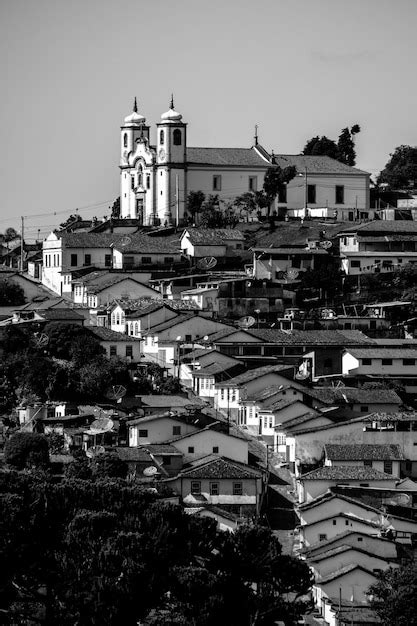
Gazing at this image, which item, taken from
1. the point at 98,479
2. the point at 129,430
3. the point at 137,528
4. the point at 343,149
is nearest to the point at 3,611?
the point at 137,528

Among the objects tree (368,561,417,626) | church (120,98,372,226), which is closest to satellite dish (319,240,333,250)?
church (120,98,372,226)

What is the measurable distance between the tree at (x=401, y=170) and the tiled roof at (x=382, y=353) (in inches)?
1034

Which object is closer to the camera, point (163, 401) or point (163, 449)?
point (163, 449)

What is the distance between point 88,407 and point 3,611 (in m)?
14.2

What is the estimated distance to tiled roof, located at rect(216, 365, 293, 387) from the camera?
43562 mm

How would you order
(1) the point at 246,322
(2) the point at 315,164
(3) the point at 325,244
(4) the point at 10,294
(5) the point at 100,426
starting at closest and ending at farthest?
(5) the point at 100,426
(1) the point at 246,322
(4) the point at 10,294
(3) the point at 325,244
(2) the point at 315,164

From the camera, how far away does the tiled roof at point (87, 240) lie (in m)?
57.2

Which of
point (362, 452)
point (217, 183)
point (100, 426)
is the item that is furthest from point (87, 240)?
point (362, 452)

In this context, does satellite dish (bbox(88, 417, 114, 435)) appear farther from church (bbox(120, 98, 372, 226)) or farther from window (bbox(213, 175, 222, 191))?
window (bbox(213, 175, 222, 191))

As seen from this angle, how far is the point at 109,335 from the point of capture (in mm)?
47219

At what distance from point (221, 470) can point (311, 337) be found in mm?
10560

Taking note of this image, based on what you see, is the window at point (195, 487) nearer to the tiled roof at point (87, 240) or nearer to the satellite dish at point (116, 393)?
the satellite dish at point (116, 393)

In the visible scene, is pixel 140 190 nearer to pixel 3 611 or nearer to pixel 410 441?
pixel 410 441

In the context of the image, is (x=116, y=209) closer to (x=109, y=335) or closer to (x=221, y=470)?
(x=109, y=335)
